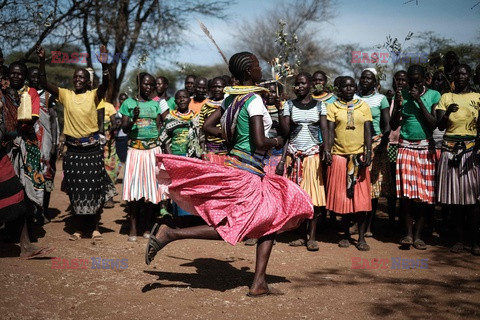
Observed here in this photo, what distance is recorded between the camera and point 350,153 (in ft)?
22.8

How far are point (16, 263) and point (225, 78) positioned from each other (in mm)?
4190

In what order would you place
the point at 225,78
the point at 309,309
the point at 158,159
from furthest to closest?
the point at 225,78 → the point at 158,159 → the point at 309,309

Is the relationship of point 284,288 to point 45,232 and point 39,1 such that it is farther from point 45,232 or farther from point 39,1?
point 39,1

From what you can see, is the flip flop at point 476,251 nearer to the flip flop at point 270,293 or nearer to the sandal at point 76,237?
the flip flop at point 270,293

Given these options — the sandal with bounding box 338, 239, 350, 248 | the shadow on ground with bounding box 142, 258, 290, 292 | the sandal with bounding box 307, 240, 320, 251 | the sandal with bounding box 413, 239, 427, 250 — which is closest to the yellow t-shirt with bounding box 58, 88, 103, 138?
the shadow on ground with bounding box 142, 258, 290, 292

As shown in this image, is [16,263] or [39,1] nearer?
[16,263]

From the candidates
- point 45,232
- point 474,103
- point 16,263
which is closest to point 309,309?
point 16,263

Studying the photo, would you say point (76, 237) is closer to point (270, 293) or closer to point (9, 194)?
point (9, 194)

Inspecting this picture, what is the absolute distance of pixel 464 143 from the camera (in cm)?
670

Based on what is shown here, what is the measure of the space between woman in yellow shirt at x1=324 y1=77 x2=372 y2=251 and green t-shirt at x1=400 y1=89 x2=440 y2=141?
21.7 inches

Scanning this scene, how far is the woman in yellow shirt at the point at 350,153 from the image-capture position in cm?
690

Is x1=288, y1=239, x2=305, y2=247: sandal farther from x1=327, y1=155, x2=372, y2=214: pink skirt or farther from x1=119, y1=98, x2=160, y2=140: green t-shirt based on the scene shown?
x1=119, y1=98, x2=160, y2=140: green t-shirt

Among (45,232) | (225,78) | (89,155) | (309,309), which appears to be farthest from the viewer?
(225,78)

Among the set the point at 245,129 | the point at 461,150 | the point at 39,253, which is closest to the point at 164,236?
the point at 245,129
